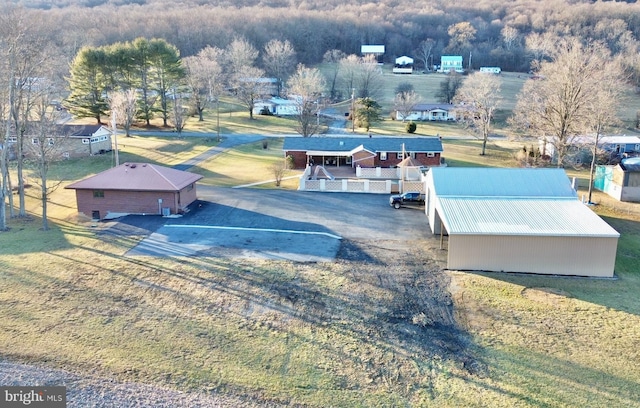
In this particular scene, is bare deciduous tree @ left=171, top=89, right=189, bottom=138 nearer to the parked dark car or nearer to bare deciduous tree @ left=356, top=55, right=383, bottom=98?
the parked dark car

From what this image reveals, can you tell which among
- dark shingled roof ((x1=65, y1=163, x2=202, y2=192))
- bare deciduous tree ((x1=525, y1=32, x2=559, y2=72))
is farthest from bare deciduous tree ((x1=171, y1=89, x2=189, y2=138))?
bare deciduous tree ((x1=525, y1=32, x2=559, y2=72))

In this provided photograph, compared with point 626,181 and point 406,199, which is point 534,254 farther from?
point 626,181

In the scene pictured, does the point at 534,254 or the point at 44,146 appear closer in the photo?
the point at 534,254

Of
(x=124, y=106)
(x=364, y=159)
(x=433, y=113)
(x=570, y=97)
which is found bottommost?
(x=364, y=159)

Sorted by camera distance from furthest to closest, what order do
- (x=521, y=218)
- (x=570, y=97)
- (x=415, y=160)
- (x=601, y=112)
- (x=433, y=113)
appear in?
1. (x=433, y=113)
2. (x=415, y=160)
3. (x=570, y=97)
4. (x=601, y=112)
5. (x=521, y=218)

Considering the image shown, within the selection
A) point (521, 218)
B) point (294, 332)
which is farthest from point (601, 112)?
point (294, 332)

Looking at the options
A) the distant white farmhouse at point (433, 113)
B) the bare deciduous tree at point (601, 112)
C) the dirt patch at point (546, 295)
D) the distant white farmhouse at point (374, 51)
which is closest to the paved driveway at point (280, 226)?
the dirt patch at point (546, 295)

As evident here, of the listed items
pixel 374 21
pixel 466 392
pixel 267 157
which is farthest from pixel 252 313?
pixel 374 21

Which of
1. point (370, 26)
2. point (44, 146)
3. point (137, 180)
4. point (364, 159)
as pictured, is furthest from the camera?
point (370, 26)
